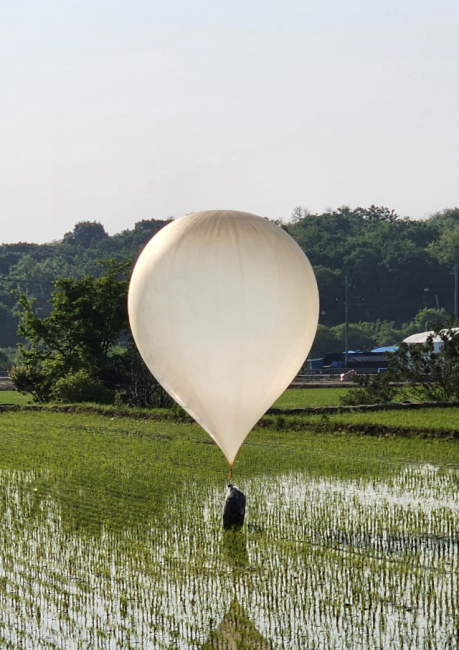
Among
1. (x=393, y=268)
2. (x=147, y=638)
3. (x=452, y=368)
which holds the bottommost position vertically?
(x=147, y=638)

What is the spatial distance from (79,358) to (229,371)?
79.4 ft

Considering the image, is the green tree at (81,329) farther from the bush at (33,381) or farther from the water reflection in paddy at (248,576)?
the water reflection in paddy at (248,576)

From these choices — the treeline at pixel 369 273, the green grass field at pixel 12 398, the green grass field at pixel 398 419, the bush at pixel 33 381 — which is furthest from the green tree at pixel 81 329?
the treeline at pixel 369 273

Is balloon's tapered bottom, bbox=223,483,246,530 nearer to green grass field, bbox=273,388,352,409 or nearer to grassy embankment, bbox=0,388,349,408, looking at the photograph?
green grass field, bbox=273,388,352,409

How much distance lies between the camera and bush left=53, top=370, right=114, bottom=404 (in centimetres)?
3359

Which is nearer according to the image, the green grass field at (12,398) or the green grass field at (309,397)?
the green grass field at (309,397)

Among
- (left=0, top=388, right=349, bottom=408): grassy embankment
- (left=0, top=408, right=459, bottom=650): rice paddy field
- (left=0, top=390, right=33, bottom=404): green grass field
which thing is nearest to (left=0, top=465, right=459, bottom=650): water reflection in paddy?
(left=0, top=408, right=459, bottom=650): rice paddy field

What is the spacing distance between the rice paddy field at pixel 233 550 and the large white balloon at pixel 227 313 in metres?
1.82

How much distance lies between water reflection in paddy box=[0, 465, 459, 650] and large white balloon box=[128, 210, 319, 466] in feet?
5.85

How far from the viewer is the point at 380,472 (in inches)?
688

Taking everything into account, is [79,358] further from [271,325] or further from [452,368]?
[271,325]

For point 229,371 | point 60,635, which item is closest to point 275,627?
point 60,635

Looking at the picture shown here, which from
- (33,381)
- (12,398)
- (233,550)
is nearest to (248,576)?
(233,550)

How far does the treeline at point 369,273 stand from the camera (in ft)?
305
